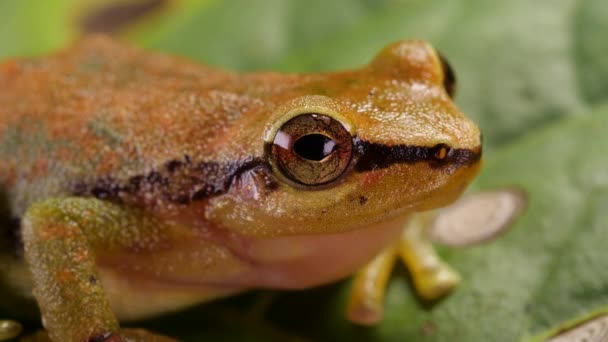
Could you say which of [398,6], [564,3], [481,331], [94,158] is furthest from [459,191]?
[398,6]

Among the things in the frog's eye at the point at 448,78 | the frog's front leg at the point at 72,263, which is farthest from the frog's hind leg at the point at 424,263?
the frog's front leg at the point at 72,263

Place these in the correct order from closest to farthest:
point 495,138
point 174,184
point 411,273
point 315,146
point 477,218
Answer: point 315,146
point 174,184
point 411,273
point 477,218
point 495,138

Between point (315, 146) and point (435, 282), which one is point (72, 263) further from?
point (435, 282)

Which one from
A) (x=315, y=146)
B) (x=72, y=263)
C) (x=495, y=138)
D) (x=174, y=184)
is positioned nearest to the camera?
(x=315, y=146)

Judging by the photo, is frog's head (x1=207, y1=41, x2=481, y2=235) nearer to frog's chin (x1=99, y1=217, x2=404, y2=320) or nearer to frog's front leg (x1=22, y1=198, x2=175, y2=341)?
frog's chin (x1=99, y1=217, x2=404, y2=320)

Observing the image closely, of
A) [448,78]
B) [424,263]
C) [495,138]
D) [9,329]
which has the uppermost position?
[495,138]

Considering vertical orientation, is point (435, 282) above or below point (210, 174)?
below

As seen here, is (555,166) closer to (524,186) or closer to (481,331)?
(524,186)

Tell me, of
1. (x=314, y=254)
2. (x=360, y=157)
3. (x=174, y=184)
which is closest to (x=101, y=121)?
(x=174, y=184)
